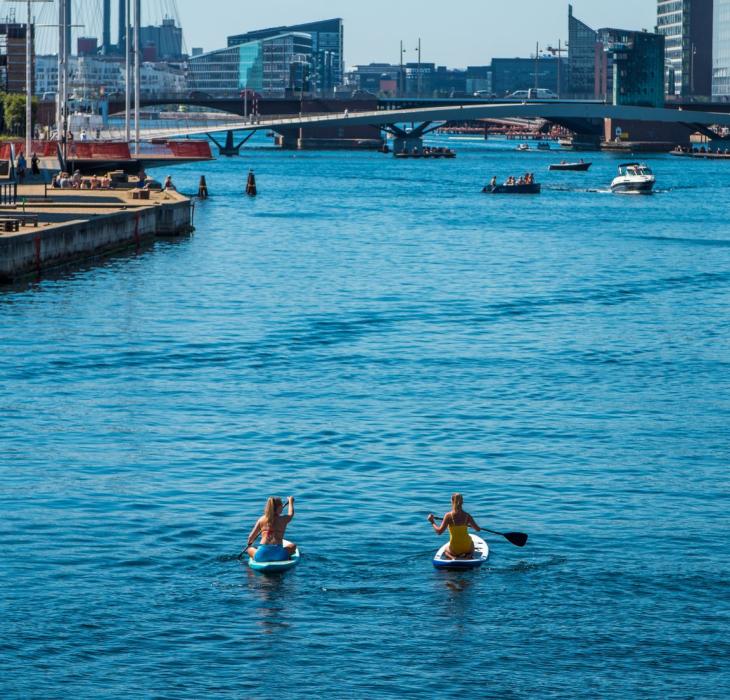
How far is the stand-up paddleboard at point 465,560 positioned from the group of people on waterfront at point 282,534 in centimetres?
9

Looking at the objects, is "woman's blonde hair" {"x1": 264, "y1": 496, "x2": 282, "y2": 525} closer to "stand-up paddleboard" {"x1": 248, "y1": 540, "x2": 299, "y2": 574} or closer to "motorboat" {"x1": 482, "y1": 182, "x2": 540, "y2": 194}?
"stand-up paddleboard" {"x1": 248, "y1": 540, "x2": 299, "y2": 574}

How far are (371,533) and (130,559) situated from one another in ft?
13.5

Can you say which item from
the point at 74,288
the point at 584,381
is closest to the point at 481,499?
the point at 584,381

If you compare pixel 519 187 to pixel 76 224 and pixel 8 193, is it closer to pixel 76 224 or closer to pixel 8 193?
pixel 8 193

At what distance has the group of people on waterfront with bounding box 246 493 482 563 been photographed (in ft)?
80.3

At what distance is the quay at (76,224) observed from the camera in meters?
61.2

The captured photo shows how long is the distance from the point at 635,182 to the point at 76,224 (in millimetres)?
86280

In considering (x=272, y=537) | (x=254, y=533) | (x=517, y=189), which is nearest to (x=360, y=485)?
(x=254, y=533)

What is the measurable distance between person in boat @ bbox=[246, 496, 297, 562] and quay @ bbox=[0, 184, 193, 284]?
36.1 m

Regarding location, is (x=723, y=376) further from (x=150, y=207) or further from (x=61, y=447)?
(x=150, y=207)

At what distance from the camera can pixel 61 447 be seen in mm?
33031

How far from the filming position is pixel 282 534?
24.8 meters

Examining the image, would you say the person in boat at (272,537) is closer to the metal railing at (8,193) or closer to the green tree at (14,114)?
the metal railing at (8,193)

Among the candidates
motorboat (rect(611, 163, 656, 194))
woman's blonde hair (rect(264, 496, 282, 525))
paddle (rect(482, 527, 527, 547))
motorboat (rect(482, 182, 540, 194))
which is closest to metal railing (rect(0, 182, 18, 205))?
woman's blonde hair (rect(264, 496, 282, 525))
